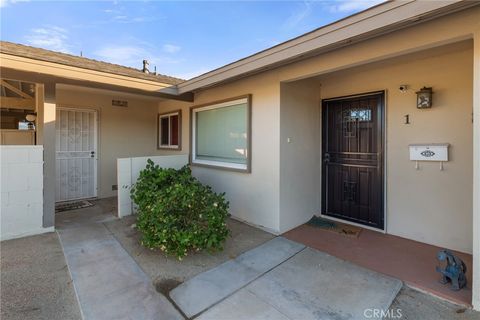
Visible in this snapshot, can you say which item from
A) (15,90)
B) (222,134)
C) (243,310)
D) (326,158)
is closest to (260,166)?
(222,134)

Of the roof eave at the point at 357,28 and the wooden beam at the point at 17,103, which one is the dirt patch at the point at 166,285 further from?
the wooden beam at the point at 17,103

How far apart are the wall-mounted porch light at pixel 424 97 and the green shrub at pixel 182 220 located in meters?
3.10

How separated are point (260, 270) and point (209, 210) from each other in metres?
0.93

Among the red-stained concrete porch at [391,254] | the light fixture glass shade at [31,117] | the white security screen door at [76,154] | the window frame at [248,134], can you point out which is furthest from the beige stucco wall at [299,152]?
the light fixture glass shade at [31,117]

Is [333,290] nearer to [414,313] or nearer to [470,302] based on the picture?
[414,313]

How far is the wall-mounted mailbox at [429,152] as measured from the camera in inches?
123

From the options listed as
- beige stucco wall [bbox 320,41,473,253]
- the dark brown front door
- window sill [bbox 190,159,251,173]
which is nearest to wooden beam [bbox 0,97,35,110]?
window sill [bbox 190,159,251,173]

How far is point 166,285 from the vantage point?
93.3 inches

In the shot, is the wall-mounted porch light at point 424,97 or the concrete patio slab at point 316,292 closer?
the concrete patio slab at point 316,292

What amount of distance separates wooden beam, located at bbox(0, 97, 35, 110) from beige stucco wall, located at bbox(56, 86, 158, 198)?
2.45ft

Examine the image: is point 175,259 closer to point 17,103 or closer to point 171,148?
point 171,148

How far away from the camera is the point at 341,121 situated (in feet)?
14.0

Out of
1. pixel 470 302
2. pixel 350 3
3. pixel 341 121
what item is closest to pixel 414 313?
pixel 470 302

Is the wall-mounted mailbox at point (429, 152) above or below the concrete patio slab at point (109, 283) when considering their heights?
above
